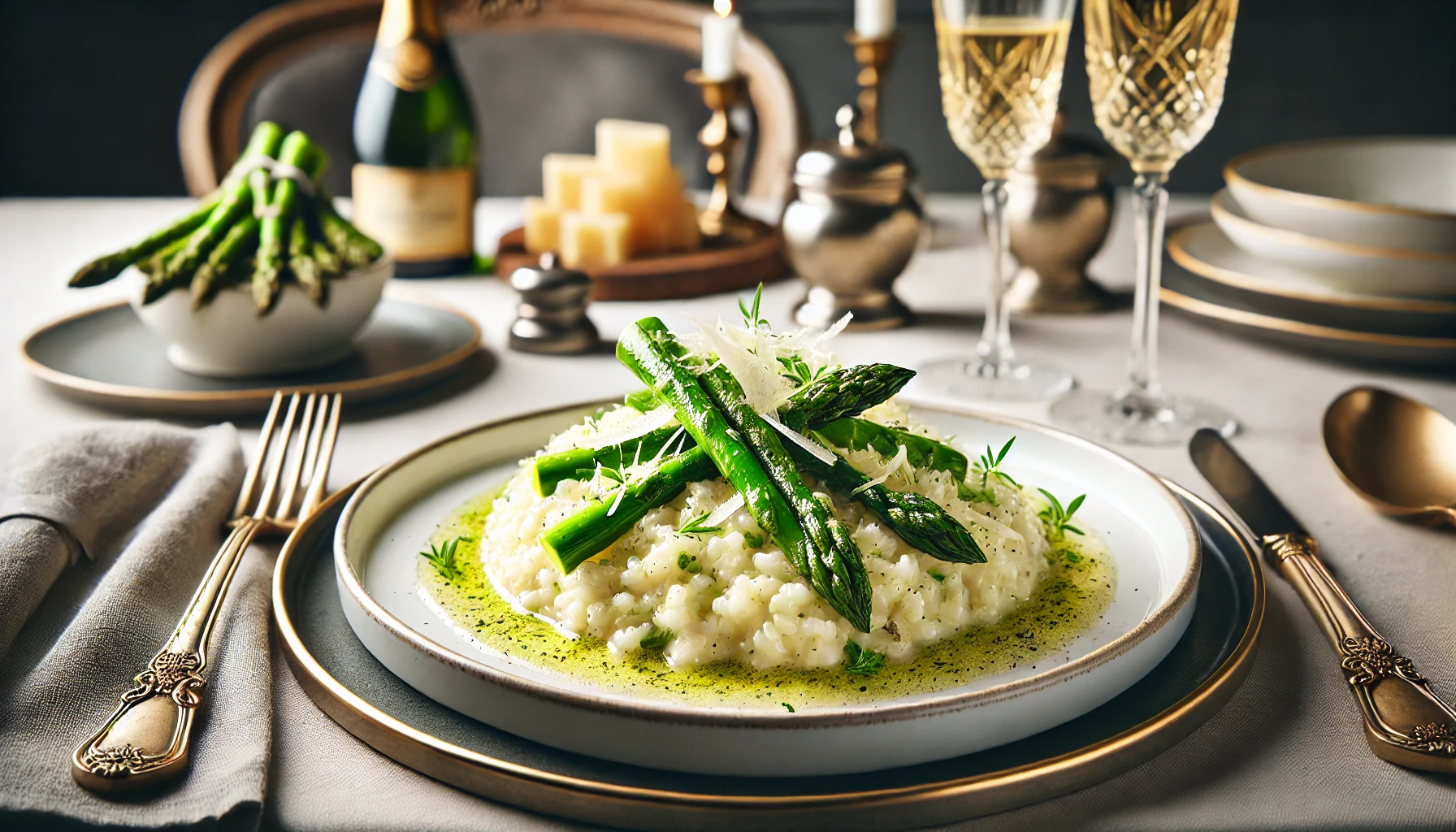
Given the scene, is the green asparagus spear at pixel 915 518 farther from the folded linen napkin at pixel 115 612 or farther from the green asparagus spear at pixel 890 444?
the folded linen napkin at pixel 115 612

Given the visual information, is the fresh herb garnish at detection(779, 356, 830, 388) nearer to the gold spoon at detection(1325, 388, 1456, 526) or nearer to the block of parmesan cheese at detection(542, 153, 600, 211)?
the gold spoon at detection(1325, 388, 1456, 526)

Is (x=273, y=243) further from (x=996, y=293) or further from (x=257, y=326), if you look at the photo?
(x=996, y=293)

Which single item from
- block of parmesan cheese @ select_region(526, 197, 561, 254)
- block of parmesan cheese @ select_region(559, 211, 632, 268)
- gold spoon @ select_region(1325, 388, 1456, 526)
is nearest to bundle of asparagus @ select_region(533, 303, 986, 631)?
gold spoon @ select_region(1325, 388, 1456, 526)

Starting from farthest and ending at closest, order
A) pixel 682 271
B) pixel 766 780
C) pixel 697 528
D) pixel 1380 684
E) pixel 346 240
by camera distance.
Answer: pixel 682 271 < pixel 346 240 < pixel 697 528 < pixel 1380 684 < pixel 766 780

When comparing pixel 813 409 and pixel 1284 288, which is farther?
pixel 1284 288

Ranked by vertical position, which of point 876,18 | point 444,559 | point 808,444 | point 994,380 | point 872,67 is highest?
point 876,18

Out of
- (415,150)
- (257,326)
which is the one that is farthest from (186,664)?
(415,150)

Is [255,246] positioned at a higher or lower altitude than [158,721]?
higher

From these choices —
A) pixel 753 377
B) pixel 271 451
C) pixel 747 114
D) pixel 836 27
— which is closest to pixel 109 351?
pixel 271 451
